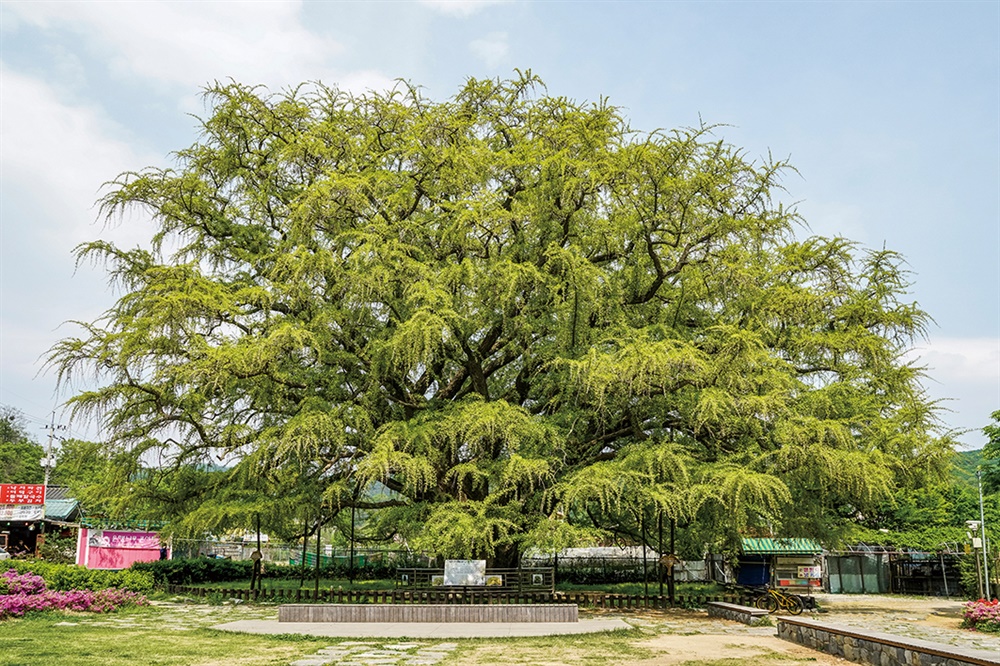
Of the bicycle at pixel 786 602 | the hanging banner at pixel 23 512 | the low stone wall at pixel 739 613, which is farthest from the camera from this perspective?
the hanging banner at pixel 23 512

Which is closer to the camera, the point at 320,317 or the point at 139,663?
the point at 139,663

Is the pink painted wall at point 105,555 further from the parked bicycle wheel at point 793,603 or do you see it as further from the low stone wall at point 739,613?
the parked bicycle wheel at point 793,603

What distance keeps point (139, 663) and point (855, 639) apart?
9.28m

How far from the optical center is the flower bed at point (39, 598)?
15703mm

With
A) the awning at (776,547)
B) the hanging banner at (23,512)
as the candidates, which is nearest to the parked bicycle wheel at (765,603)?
the awning at (776,547)

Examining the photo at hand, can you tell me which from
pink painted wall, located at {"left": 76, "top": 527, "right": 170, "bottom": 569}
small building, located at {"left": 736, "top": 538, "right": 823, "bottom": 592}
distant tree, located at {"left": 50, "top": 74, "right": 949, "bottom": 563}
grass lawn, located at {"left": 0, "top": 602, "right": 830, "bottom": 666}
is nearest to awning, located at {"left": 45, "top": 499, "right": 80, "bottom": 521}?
pink painted wall, located at {"left": 76, "top": 527, "right": 170, "bottom": 569}

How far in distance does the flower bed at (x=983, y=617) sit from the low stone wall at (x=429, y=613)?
8.16m

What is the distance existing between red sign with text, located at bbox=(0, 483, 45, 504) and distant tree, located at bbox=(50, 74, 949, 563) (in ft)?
55.2

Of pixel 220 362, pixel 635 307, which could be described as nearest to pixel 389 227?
pixel 220 362

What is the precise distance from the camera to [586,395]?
19422 mm

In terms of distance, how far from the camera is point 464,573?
17656mm

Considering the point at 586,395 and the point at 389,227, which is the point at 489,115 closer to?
the point at 389,227

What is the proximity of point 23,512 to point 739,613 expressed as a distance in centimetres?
2963

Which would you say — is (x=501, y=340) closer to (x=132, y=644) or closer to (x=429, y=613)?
(x=429, y=613)
